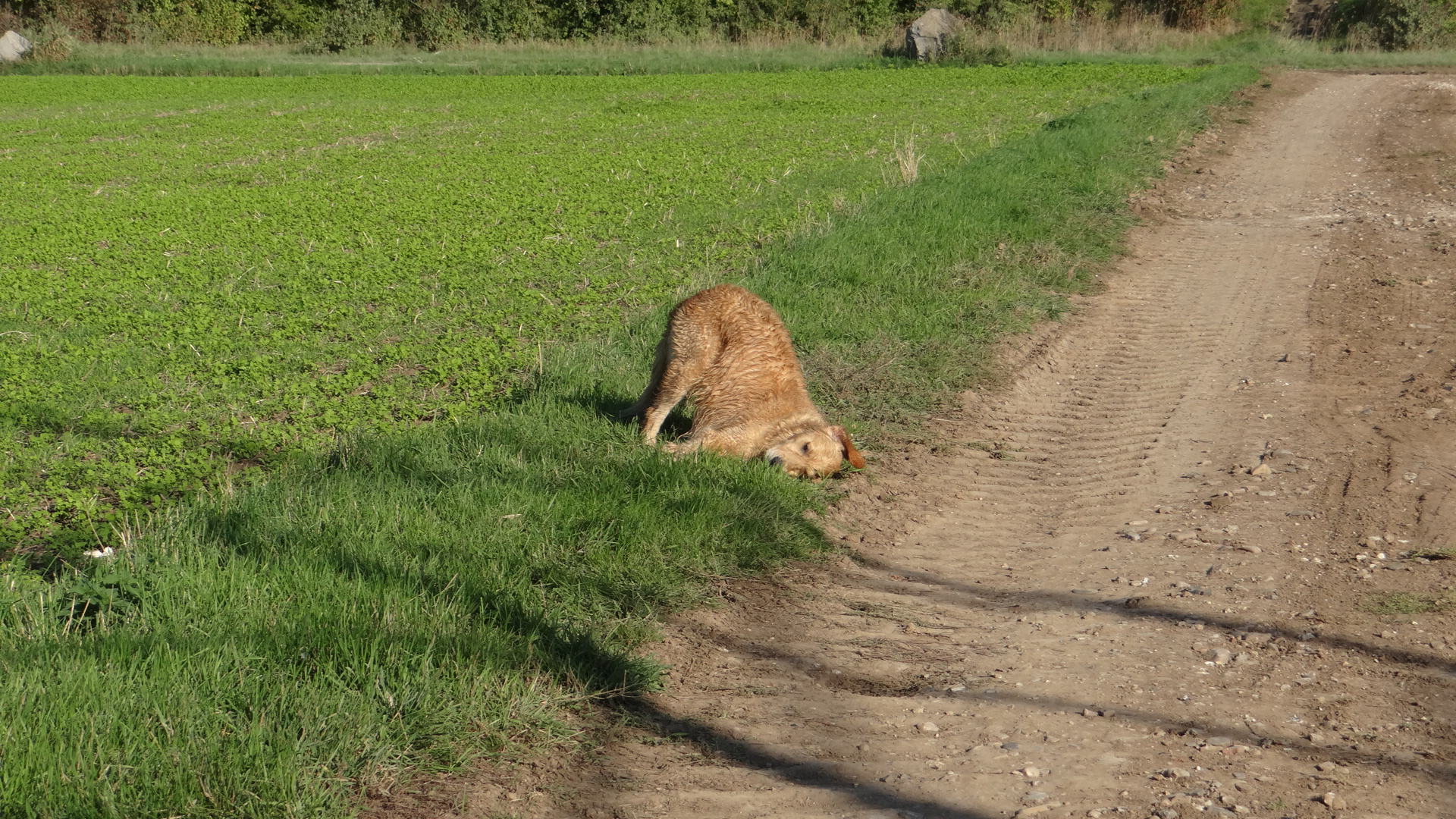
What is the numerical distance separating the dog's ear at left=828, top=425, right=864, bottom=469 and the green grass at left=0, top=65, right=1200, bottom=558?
2.77 meters

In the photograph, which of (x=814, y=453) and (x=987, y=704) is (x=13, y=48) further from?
(x=987, y=704)

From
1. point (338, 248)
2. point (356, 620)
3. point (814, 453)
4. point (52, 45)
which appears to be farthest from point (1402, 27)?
point (52, 45)

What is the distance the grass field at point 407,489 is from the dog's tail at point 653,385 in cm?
24

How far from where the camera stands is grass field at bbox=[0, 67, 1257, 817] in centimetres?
397

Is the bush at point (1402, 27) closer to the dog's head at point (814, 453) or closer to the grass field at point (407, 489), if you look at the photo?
the grass field at point (407, 489)

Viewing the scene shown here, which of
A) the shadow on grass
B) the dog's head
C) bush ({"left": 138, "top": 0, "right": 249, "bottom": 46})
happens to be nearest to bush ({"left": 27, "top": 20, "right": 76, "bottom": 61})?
bush ({"left": 138, "top": 0, "right": 249, "bottom": 46})

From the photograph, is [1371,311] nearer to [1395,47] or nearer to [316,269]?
[316,269]

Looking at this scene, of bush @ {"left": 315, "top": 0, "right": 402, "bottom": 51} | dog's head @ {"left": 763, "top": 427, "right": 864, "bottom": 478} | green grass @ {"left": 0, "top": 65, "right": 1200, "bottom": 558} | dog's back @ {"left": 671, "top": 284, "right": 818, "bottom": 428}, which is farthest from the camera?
bush @ {"left": 315, "top": 0, "right": 402, "bottom": 51}

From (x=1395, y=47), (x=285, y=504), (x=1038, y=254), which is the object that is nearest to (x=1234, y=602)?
(x=285, y=504)

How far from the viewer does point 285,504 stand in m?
6.04

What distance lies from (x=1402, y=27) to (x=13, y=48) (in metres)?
57.2

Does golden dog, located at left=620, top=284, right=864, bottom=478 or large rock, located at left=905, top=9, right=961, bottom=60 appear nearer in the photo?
golden dog, located at left=620, top=284, right=864, bottom=478

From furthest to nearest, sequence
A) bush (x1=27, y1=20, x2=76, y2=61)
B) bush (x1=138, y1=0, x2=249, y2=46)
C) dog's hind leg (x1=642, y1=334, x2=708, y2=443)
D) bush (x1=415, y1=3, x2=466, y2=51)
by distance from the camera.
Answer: bush (x1=138, y1=0, x2=249, y2=46), bush (x1=415, y1=3, x2=466, y2=51), bush (x1=27, y1=20, x2=76, y2=61), dog's hind leg (x1=642, y1=334, x2=708, y2=443)

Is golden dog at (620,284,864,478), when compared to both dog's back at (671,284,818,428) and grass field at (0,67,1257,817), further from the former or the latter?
grass field at (0,67,1257,817)
